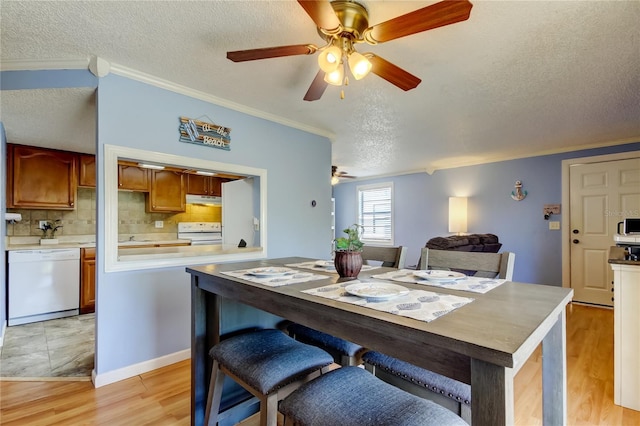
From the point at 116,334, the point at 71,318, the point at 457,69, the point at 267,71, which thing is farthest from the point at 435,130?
the point at 71,318

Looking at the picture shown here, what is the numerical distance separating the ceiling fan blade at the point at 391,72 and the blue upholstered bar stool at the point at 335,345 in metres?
1.40

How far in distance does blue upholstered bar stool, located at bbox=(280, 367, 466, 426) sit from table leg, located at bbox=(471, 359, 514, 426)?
23 centimetres

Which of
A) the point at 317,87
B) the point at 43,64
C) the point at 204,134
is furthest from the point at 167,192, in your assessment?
the point at 317,87

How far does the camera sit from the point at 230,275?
140 cm

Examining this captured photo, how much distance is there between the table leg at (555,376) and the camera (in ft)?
3.53

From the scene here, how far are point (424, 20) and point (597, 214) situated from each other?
4375 millimetres

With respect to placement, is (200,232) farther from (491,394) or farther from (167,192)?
(491,394)

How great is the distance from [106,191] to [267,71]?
1.40 metres

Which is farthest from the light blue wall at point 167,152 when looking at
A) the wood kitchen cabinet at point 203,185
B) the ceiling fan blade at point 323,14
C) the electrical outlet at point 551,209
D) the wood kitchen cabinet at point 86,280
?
the electrical outlet at point 551,209

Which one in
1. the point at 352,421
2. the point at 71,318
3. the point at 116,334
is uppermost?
the point at 352,421

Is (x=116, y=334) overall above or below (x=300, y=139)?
below

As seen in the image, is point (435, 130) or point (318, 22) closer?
point (318, 22)

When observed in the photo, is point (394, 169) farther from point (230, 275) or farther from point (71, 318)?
point (71, 318)

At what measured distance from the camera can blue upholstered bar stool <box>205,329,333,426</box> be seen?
1081 millimetres
